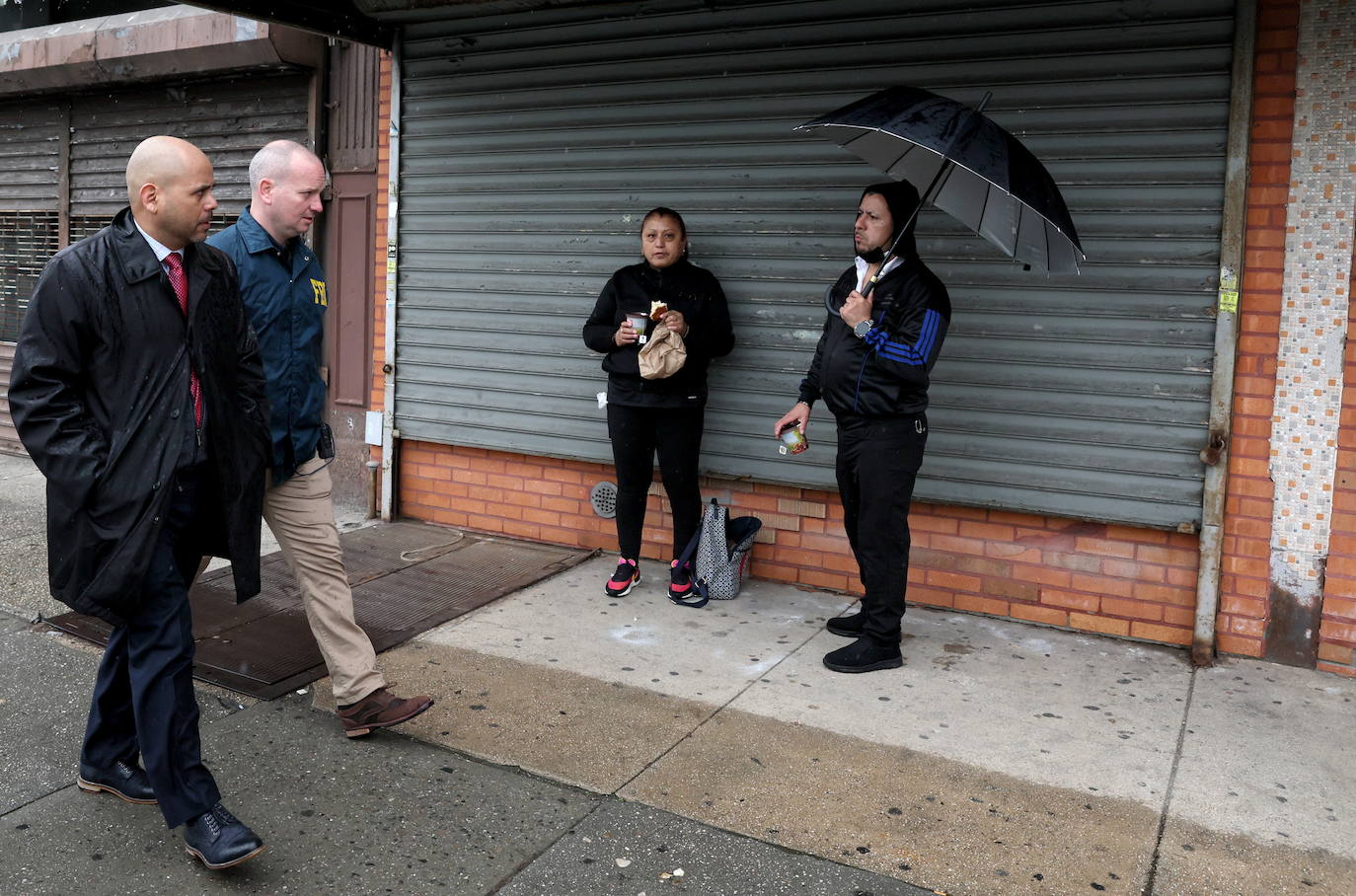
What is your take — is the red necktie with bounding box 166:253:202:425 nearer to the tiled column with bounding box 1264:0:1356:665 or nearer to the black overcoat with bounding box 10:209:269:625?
the black overcoat with bounding box 10:209:269:625

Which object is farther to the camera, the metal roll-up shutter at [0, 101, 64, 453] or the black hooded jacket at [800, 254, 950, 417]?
the metal roll-up shutter at [0, 101, 64, 453]

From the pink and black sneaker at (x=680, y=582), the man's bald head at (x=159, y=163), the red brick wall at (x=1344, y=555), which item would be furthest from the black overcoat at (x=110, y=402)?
the red brick wall at (x=1344, y=555)

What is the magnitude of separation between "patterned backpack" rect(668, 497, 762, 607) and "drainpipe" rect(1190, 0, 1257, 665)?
2.10 meters

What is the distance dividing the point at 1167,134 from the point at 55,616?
5.36 meters

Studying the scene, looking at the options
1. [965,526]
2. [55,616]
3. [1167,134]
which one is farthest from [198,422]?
[1167,134]

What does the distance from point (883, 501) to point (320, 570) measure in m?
2.19

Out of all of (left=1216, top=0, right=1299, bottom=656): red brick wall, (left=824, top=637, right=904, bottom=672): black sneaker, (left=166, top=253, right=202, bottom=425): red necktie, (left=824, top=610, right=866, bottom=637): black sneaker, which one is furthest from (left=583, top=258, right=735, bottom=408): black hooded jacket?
(left=166, top=253, right=202, bottom=425): red necktie

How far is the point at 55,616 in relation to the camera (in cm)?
503

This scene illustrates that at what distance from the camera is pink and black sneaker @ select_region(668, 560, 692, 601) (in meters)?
5.40

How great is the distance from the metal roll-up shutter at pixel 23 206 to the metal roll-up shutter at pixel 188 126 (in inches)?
12.9

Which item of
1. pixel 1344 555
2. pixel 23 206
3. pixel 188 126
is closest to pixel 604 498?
pixel 1344 555

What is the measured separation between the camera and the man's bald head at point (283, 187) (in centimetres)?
361

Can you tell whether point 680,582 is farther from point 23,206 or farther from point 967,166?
point 23,206

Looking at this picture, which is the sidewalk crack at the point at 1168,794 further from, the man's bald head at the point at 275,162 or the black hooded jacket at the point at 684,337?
the man's bald head at the point at 275,162
